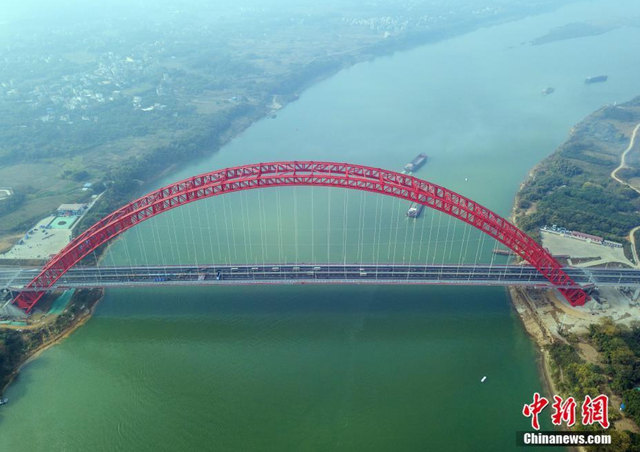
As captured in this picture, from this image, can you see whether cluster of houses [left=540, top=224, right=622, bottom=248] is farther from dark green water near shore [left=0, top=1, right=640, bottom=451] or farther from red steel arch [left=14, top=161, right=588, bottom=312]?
red steel arch [left=14, top=161, right=588, bottom=312]

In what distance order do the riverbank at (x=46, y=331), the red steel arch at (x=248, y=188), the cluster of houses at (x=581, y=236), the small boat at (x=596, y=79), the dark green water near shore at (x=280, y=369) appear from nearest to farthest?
1. the dark green water near shore at (x=280, y=369)
2. the riverbank at (x=46, y=331)
3. the red steel arch at (x=248, y=188)
4. the cluster of houses at (x=581, y=236)
5. the small boat at (x=596, y=79)

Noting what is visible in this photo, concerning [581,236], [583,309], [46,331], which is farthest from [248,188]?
[581,236]

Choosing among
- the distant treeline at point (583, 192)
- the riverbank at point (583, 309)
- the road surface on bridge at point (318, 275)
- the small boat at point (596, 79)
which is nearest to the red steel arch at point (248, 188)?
Result: the road surface on bridge at point (318, 275)

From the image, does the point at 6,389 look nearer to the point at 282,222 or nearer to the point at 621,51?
the point at 282,222

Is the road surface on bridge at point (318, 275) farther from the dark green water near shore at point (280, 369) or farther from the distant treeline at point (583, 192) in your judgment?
the distant treeline at point (583, 192)

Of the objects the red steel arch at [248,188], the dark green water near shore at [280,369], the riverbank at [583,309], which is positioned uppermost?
the red steel arch at [248,188]

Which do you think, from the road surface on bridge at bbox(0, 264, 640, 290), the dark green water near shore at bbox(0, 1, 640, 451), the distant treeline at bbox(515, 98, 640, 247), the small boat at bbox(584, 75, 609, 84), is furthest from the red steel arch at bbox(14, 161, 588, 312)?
the small boat at bbox(584, 75, 609, 84)

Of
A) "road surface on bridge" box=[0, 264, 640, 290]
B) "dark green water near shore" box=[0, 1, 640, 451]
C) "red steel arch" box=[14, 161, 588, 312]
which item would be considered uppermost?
"red steel arch" box=[14, 161, 588, 312]

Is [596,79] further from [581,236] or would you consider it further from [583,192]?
[581,236]
